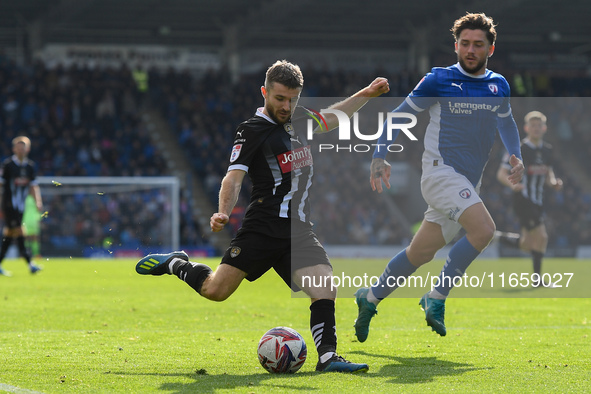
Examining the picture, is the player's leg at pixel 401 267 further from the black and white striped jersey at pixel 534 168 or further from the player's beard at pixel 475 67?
the black and white striped jersey at pixel 534 168

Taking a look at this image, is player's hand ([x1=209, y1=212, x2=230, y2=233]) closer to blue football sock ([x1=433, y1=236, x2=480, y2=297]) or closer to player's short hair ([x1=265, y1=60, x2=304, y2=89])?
player's short hair ([x1=265, y1=60, x2=304, y2=89])

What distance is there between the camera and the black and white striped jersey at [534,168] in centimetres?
1207

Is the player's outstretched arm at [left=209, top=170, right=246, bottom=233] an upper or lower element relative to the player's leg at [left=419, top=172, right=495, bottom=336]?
upper

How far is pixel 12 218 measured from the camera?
1498 centimetres

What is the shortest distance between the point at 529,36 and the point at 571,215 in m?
14.9

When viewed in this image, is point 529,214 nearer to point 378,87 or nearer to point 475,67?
point 475,67

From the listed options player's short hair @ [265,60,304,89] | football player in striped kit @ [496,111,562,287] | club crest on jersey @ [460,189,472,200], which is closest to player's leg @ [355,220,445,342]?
club crest on jersey @ [460,189,472,200]

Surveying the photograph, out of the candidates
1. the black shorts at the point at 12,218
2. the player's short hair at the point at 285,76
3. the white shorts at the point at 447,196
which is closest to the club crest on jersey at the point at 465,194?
the white shorts at the point at 447,196

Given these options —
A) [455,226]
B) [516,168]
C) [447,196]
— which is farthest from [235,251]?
[516,168]

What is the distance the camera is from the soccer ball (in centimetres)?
509

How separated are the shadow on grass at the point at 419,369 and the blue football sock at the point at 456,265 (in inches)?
26.8

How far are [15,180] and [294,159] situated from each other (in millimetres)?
10449

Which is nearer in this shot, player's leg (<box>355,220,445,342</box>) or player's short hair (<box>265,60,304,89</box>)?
player's short hair (<box>265,60,304,89</box>)

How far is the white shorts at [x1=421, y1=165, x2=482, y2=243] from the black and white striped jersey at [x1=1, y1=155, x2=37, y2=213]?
9.99 metres
